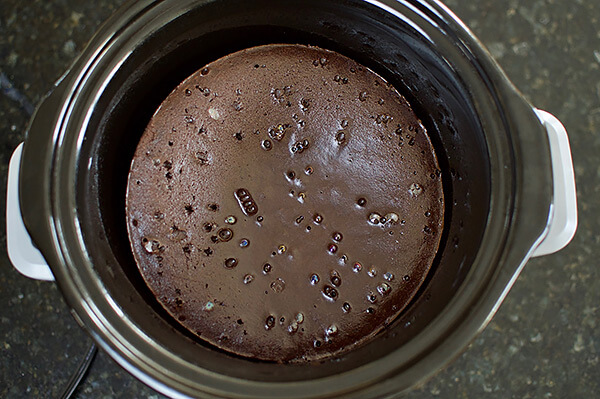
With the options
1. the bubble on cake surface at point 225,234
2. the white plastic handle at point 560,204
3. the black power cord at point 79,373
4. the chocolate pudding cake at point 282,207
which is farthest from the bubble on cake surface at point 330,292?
the black power cord at point 79,373

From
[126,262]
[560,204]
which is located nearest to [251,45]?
[126,262]

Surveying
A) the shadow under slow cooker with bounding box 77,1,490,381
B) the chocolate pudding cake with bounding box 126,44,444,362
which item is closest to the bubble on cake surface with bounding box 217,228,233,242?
the chocolate pudding cake with bounding box 126,44,444,362

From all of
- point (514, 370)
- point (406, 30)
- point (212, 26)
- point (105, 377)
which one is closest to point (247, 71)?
point (212, 26)

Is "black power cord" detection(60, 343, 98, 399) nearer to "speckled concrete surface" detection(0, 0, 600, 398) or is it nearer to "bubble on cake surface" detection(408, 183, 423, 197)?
"speckled concrete surface" detection(0, 0, 600, 398)

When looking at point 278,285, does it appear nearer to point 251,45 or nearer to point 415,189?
point 415,189

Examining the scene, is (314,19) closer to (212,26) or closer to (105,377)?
(212,26)

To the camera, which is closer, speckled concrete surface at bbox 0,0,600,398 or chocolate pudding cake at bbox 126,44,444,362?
chocolate pudding cake at bbox 126,44,444,362

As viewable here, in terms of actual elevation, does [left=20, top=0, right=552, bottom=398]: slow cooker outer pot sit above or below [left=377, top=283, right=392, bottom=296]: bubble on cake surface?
above
